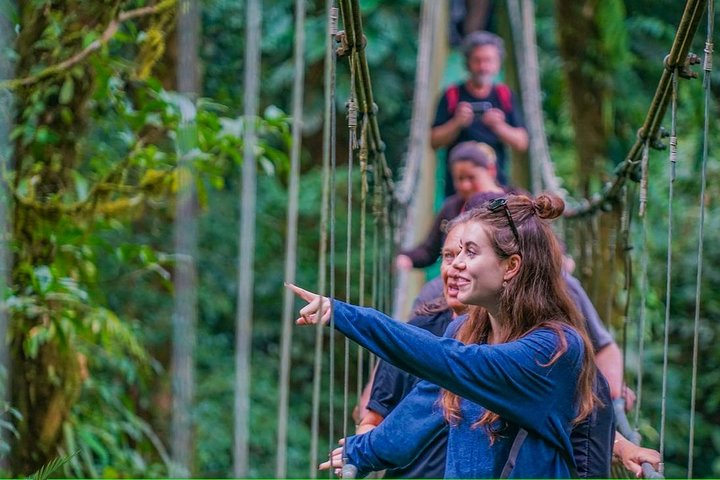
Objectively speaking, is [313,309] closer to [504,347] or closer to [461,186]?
[504,347]

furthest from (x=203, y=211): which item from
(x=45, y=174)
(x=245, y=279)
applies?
(x=245, y=279)

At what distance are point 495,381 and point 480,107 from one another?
2219mm

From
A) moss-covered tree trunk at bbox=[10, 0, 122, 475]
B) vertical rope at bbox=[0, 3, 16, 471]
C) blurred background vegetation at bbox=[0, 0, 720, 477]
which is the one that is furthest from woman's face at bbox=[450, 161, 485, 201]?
vertical rope at bbox=[0, 3, 16, 471]

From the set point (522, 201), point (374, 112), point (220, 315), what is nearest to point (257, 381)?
point (220, 315)

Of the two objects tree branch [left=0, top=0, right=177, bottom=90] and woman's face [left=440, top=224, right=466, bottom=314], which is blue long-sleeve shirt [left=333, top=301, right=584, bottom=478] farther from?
Answer: tree branch [left=0, top=0, right=177, bottom=90]

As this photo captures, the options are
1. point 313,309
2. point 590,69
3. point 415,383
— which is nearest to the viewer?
point 313,309

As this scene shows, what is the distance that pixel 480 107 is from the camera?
3350 mm

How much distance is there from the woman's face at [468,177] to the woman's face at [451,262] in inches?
31.2

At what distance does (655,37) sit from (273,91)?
5.25 feet

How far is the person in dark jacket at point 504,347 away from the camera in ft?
3.83

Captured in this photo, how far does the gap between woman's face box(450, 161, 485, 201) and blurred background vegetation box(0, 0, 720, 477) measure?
34 centimetres

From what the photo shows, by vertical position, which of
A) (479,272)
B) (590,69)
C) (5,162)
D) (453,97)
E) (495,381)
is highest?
(590,69)

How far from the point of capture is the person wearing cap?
2.39m

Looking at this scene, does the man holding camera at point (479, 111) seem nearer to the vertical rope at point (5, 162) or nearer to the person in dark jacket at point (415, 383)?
the vertical rope at point (5, 162)
